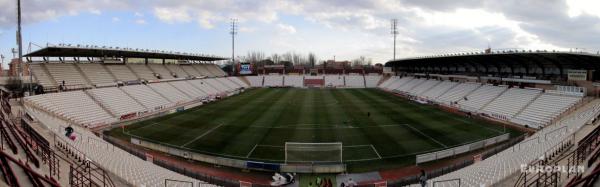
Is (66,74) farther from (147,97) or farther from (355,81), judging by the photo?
(355,81)

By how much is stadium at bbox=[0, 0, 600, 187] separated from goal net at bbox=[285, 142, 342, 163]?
0.07 meters

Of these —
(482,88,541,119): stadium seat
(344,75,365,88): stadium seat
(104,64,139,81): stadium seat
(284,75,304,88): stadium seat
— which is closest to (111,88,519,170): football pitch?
(482,88,541,119): stadium seat

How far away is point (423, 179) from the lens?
15.9 meters

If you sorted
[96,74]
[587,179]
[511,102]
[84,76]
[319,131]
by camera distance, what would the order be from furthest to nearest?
[96,74] < [84,76] < [511,102] < [319,131] < [587,179]

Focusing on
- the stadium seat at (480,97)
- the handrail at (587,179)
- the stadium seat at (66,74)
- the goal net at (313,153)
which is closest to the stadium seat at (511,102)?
the stadium seat at (480,97)

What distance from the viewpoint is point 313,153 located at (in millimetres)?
22250

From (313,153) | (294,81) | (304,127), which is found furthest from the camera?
(294,81)

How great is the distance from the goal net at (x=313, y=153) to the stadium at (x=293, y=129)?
70 mm

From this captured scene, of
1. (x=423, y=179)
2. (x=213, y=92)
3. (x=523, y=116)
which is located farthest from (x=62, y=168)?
(x=213, y=92)

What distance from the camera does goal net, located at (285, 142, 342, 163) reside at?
21547 mm

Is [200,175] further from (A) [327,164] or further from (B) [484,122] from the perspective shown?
(B) [484,122]

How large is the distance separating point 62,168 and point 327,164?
13.3 meters

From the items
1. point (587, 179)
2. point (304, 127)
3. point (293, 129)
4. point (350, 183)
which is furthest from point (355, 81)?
point (587, 179)

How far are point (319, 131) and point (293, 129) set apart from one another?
2417 millimetres
